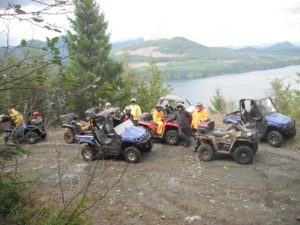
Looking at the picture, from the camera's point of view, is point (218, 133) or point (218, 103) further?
point (218, 103)

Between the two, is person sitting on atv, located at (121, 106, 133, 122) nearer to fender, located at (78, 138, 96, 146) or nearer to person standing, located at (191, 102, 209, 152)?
fender, located at (78, 138, 96, 146)

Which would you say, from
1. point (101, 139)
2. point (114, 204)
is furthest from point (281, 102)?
point (114, 204)

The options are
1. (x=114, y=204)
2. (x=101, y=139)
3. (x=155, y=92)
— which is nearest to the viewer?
(x=114, y=204)

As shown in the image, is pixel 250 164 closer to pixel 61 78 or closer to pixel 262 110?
pixel 262 110

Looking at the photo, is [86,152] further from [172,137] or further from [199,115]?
[199,115]

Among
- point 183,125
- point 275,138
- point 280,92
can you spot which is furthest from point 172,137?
point 280,92

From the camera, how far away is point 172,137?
13.1 m

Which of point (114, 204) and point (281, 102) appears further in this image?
point (281, 102)

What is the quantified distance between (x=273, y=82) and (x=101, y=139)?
22316mm

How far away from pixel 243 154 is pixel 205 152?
1184 millimetres

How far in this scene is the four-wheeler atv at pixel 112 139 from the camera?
37.5 feet

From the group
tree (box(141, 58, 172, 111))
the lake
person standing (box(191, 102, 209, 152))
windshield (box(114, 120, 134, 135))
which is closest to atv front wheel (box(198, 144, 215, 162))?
person standing (box(191, 102, 209, 152))

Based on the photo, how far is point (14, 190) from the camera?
388 cm

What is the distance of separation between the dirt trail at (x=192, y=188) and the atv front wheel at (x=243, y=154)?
0.66 feet
